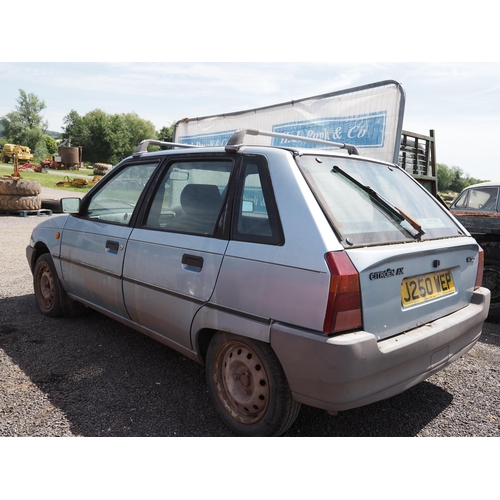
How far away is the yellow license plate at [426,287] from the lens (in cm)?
251

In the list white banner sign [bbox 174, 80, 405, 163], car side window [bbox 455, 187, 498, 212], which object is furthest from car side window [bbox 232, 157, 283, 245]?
car side window [bbox 455, 187, 498, 212]

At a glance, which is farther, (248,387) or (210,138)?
(210,138)

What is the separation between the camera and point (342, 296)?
7.14 feet

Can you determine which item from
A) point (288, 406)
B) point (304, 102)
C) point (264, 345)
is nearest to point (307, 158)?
point (264, 345)

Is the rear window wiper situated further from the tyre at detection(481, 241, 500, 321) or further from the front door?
the tyre at detection(481, 241, 500, 321)

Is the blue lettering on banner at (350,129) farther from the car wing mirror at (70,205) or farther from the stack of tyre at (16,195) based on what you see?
the stack of tyre at (16,195)

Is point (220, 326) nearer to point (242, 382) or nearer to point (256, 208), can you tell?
point (242, 382)

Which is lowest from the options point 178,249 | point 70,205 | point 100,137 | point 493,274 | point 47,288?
point 47,288

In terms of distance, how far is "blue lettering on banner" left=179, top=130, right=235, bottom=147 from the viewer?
9.80m

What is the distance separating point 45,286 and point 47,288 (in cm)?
4

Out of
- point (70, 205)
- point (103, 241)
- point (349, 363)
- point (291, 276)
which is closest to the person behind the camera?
point (349, 363)

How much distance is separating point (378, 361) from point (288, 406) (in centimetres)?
56

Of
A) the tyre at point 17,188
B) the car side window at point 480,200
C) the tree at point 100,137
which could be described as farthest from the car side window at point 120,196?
the tree at point 100,137

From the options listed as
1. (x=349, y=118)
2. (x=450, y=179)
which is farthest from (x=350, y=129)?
(x=450, y=179)
